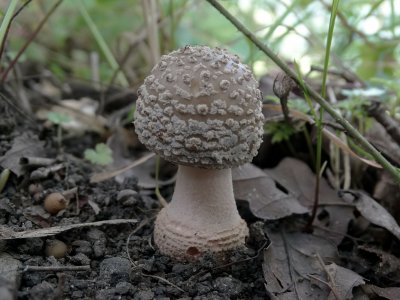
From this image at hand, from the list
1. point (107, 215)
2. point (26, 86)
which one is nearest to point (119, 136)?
point (107, 215)

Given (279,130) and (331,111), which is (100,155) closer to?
(279,130)

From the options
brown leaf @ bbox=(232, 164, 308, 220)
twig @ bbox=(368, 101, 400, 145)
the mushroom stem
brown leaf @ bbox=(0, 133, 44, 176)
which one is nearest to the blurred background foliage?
twig @ bbox=(368, 101, 400, 145)

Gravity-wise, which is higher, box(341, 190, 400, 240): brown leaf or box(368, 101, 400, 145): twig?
box(368, 101, 400, 145): twig

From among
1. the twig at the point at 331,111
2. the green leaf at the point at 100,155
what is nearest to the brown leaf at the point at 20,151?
the green leaf at the point at 100,155

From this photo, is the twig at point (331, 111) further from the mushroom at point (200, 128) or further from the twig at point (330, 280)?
the twig at point (330, 280)

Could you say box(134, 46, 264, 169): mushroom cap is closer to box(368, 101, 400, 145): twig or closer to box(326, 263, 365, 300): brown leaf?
box(326, 263, 365, 300): brown leaf

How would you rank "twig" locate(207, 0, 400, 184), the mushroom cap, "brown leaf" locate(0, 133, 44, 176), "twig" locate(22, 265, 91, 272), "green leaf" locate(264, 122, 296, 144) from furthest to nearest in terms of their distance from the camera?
"green leaf" locate(264, 122, 296, 144)
"brown leaf" locate(0, 133, 44, 176)
"twig" locate(207, 0, 400, 184)
the mushroom cap
"twig" locate(22, 265, 91, 272)
